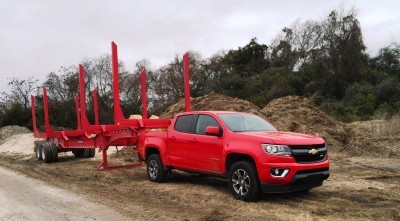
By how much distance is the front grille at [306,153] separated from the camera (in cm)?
799

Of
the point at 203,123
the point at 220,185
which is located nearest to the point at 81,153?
the point at 220,185

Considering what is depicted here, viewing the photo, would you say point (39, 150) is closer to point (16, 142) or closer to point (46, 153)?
point (46, 153)

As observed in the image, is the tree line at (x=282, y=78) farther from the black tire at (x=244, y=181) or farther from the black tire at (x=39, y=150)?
the black tire at (x=244, y=181)

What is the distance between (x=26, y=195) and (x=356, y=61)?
3194 centimetres

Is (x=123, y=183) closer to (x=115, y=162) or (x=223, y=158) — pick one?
(x=223, y=158)

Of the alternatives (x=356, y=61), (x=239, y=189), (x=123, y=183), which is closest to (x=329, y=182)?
(x=239, y=189)

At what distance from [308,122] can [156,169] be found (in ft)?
34.1

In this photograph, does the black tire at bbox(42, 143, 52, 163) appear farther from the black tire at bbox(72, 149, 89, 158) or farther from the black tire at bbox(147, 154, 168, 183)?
the black tire at bbox(147, 154, 168, 183)

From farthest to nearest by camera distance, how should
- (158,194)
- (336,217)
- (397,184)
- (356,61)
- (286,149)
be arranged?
(356,61), (397,184), (158,194), (286,149), (336,217)

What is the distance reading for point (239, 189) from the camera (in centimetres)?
843

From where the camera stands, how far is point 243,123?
942 cm

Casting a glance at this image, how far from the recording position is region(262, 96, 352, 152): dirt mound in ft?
60.0

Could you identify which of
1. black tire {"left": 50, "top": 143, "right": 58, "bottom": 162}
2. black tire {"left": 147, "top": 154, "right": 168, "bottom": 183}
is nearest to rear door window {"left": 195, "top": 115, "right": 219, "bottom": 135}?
black tire {"left": 147, "top": 154, "right": 168, "bottom": 183}

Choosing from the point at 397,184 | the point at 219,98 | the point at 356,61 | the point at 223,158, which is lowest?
the point at 397,184
